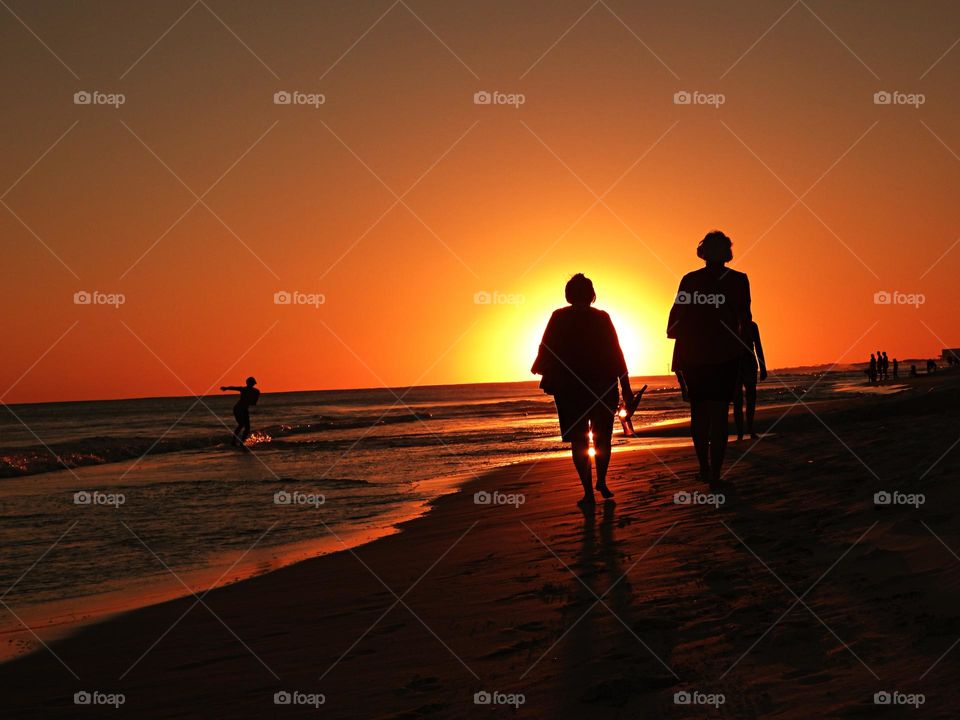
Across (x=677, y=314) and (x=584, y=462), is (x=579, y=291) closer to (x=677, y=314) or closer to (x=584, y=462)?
(x=677, y=314)

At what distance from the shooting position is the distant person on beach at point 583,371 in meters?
7.62

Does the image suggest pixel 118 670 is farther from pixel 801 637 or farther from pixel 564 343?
pixel 564 343

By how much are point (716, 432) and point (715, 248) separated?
59.3 inches

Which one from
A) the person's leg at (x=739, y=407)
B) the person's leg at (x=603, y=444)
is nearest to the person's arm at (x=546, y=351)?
the person's leg at (x=603, y=444)

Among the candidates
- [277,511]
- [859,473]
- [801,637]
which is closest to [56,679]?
[801,637]

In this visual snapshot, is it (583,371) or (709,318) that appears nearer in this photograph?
(709,318)

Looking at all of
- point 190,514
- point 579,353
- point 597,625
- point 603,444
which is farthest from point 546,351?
point 190,514

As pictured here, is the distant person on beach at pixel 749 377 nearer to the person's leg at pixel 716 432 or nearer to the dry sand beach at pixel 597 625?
the person's leg at pixel 716 432

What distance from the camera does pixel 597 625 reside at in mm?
3768

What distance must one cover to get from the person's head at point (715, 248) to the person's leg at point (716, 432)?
3.90 feet

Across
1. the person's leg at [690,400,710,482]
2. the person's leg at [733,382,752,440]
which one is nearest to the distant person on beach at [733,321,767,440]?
the person's leg at [733,382,752,440]

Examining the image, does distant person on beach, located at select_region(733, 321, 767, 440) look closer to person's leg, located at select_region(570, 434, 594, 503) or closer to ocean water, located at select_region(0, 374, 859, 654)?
person's leg, located at select_region(570, 434, 594, 503)

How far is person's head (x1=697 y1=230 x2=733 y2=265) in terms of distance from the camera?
738 centimetres

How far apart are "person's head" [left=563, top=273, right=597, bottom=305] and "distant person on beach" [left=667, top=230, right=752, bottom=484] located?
78 cm
